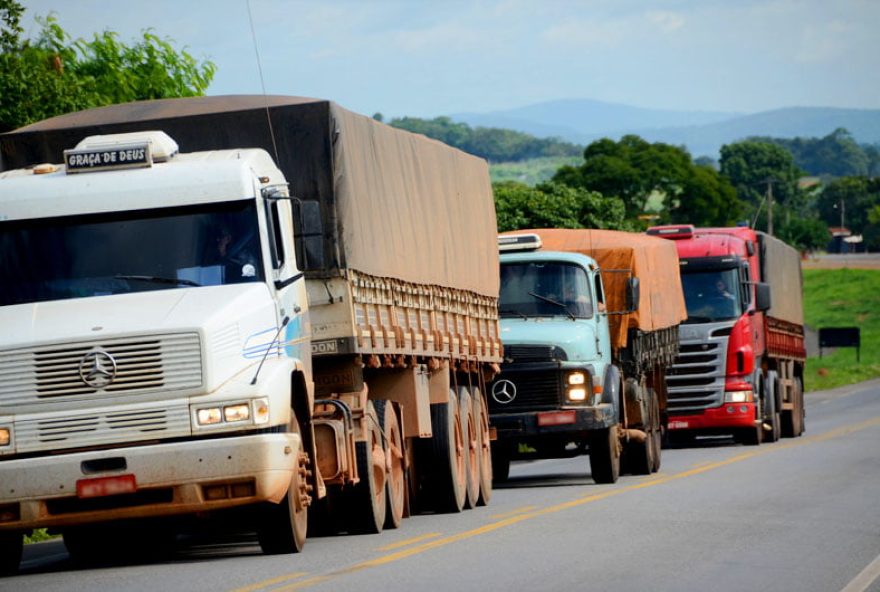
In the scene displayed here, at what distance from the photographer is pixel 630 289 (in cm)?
2325

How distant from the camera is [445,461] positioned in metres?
18.2

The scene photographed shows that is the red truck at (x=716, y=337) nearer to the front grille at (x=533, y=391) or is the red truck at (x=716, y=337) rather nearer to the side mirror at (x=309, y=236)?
the front grille at (x=533, y=391)

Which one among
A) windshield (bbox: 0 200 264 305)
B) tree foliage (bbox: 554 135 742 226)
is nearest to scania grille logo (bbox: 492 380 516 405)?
windshield (bbox: 0 200 264 305)

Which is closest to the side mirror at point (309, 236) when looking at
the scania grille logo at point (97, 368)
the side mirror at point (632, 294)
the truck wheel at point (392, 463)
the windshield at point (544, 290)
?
the scania grille logo at point (97, 368)

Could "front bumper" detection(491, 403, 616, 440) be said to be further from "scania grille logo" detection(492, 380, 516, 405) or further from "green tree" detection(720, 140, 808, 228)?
"green tree" detection(720, 140, 808, 228)

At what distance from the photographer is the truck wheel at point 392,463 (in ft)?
53.4

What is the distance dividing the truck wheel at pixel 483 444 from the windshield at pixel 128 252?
7.06 m

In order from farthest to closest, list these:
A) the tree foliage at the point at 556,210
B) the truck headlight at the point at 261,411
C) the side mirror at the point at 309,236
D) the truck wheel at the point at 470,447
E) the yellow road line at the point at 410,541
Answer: the tree foliage at the point at 556,210 → the truck wheel at the point at 470,447 → the yellow road line at the point at 410,541 → the side mirror at the point at 309,236 → the truck headlight at the point at 261,411

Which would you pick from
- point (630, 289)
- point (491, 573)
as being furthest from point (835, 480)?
point (491, 573)

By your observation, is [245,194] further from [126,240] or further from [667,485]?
[667,485]

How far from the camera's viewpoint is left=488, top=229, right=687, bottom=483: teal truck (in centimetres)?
2188

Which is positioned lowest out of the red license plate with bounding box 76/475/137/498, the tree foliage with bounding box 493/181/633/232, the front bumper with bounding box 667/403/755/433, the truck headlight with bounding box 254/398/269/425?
the front bumper with bounding box 667/403/755/433

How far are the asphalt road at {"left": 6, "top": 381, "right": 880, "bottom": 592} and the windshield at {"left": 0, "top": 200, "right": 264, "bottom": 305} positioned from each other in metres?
2.08

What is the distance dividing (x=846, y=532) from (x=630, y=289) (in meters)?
8.30
